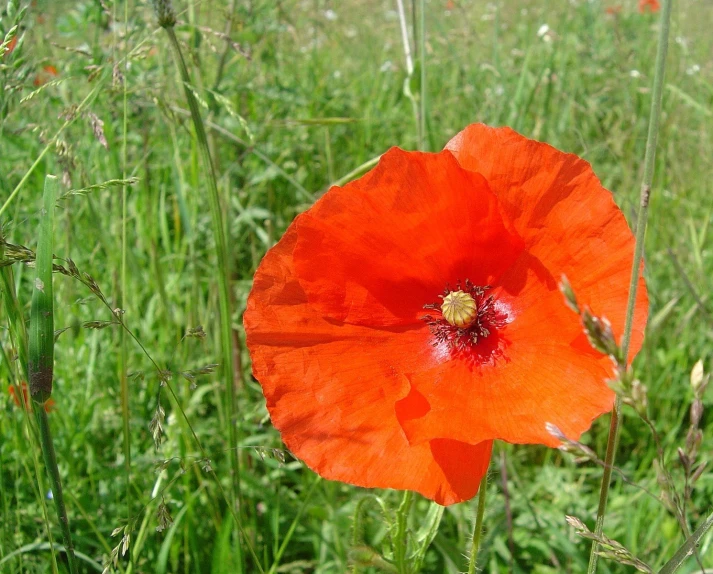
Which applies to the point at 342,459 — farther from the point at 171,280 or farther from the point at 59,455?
the point at 171,280

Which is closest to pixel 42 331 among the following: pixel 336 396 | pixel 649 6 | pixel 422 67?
pixel 336 396

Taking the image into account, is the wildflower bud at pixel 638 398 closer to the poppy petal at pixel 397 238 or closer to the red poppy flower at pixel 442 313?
the red poppy flower at pixel 442 313

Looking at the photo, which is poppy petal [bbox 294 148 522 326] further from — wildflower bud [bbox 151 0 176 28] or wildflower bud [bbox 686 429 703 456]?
wildflower bud [bbox 686 429 703 456]

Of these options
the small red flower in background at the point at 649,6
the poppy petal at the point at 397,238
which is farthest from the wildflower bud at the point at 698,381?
the small red flower in background at the point at 649,6

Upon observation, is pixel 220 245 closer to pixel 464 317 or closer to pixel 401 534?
pixel 464 317

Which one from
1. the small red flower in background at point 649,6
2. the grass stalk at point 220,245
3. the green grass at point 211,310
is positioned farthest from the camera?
the small red flower in background at point 649,6

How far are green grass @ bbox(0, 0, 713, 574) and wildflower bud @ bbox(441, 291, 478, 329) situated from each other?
1.31ft

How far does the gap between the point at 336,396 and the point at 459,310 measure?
325 millimetres

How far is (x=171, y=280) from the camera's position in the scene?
240 centimetres

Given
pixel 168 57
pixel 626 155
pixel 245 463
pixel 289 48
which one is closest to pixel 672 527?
pixel 245 463

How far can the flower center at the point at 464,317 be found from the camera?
1.40 metres

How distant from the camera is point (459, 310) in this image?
140 cm

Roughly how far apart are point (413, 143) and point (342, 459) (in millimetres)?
2421

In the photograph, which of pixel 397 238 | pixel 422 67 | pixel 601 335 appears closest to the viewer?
pixel 601 335
